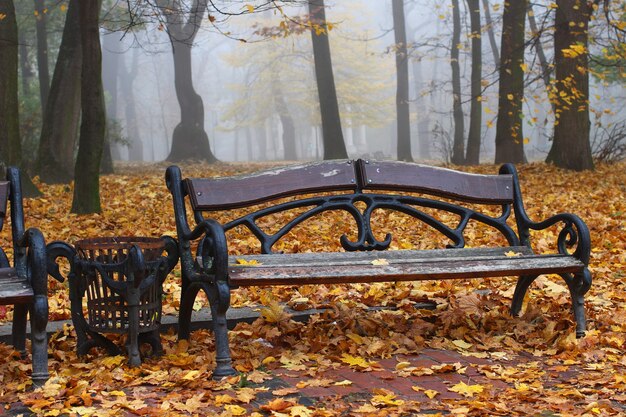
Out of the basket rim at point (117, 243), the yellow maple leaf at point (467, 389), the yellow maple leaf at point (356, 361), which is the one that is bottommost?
the yellow maple leaf at point (467, 389)

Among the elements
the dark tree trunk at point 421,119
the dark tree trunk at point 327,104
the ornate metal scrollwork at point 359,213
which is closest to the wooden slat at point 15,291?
the ornate metal scrollwork at point 359,213

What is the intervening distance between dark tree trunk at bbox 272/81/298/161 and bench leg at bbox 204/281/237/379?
Answer: 120 feet

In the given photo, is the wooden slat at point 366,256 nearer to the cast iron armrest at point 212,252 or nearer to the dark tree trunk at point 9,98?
the cast iron armrest at point 212,252

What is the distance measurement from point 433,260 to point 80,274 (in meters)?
1.80

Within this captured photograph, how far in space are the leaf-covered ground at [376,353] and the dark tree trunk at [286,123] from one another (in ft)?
110

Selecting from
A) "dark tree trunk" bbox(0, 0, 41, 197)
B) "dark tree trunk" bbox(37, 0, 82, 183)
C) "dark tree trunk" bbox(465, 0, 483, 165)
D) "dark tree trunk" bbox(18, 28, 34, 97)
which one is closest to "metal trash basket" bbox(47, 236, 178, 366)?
"dark tree trunk" bbox(0, 0, 41, 197)

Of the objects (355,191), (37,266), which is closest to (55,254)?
(37,266)

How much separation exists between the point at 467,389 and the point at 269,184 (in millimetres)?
1741

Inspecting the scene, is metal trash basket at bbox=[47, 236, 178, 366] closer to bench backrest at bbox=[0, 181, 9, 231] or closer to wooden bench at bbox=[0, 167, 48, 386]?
wooden bench at bbox=[0, 167, 48, 386]

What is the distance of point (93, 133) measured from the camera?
365 inches

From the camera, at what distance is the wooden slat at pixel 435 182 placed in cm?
504

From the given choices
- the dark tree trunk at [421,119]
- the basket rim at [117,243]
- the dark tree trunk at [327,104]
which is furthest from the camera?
the dark tree trunk at [421,119]

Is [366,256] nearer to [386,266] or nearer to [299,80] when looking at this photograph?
[386,266]

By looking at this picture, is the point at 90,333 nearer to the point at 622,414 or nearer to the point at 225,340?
the point at 225,340
